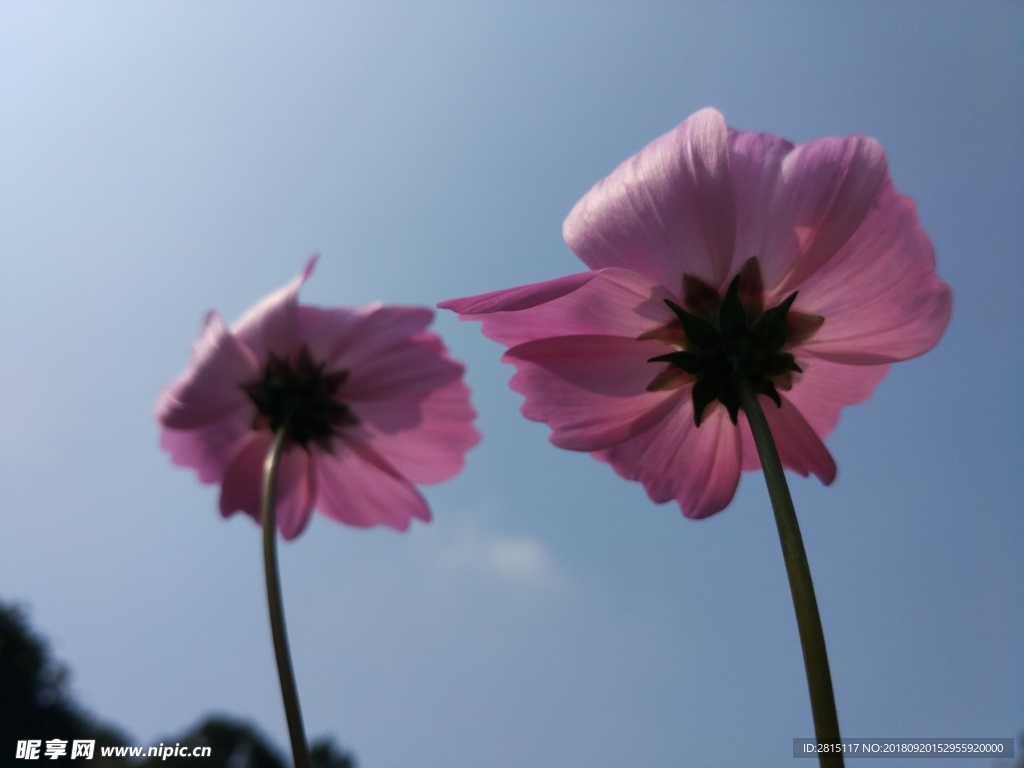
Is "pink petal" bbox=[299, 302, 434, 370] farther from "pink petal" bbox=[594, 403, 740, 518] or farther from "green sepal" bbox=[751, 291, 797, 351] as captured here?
"green sepal" bbox=[751, 291, 797, 351]

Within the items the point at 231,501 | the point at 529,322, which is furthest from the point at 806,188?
the point at 231,501

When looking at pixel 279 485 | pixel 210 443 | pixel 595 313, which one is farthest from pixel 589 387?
pixel 210 443

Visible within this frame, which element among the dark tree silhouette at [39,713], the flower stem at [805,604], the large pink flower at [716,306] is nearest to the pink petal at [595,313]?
the large pink flower at [716,306]

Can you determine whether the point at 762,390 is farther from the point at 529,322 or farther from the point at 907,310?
the point at 529,322

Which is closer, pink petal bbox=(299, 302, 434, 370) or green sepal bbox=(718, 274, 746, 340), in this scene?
green sepal bbox=(718, 274, 746, 340)

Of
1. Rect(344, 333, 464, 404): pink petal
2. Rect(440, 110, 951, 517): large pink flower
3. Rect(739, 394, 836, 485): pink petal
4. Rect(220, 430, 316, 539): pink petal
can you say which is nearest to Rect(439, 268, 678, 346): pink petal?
Rect(440, 110, 951, 517): large pink flower

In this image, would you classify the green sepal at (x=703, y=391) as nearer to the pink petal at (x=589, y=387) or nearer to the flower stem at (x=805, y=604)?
the pink petal at (x=589, y=387)

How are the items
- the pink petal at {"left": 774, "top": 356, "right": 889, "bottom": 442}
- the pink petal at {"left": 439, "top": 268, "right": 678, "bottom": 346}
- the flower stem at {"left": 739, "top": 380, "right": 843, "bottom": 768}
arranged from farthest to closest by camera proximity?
1. the pink petal at {"left": 774, "top": 356, "right": 889, "bottom": 442}
2. the pink petal at {"left": 439, "top": 268, "right": 678, "bottom": 346}
3. the flower stem at {"left": 739, "top": 380, "right": 843, "bottom": 768}

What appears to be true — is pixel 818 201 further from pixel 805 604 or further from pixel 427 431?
pixel 427 431
